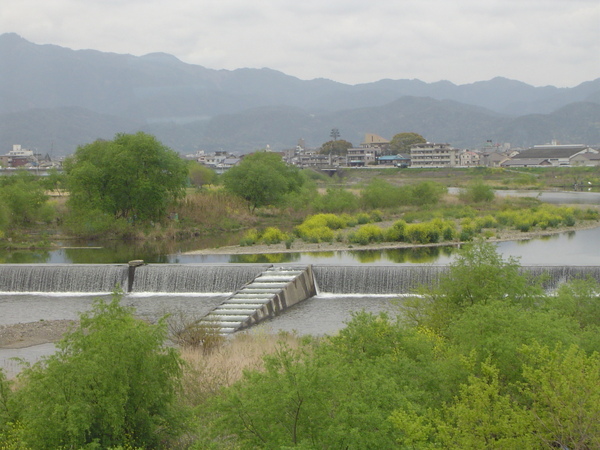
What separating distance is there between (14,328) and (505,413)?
57.3 feet

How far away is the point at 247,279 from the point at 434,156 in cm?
8990

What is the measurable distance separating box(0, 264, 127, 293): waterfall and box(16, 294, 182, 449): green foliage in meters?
18.4

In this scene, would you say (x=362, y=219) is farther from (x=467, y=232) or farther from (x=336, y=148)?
(x=336, y=148)

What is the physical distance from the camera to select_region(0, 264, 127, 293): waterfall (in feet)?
94.7

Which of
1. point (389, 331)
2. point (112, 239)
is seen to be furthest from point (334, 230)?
point (389, 331)

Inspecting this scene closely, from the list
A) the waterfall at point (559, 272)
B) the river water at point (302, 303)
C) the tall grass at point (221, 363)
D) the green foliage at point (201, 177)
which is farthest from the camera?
the green foliage at point (201, 177)

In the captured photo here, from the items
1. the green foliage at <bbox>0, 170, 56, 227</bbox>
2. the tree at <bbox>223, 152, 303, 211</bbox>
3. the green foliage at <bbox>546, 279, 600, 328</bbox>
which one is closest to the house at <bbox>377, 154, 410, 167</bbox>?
the tree at <bbox>223, 152, 303, 211</bbox>

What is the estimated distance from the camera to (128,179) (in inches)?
1822

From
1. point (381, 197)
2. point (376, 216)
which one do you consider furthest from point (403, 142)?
point (376, 216)

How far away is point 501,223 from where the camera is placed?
1708 inches

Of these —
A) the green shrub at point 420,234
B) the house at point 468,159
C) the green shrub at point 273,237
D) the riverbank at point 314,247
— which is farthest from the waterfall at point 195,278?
the house at point 468,159

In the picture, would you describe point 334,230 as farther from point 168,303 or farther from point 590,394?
point 590,394

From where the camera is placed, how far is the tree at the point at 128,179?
4609 centimetres

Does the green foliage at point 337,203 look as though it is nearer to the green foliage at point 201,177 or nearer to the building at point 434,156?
the green foliage at point 201,177
